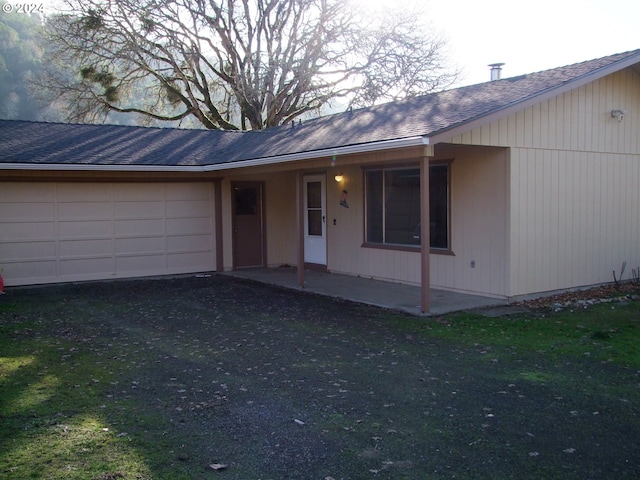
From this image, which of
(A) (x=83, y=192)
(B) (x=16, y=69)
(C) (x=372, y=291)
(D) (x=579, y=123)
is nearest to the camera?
(D) (x=579, y=123)

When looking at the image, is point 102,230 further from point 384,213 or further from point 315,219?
point 384,213

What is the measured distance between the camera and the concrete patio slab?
9.02 meters

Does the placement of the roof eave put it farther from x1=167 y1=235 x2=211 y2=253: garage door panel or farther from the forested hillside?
the forested hillside

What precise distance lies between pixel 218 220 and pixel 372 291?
461 centimetres

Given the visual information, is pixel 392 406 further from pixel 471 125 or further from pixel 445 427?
pixel 471 125

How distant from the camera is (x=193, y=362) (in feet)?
20.8

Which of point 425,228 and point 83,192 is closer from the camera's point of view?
point 425,228

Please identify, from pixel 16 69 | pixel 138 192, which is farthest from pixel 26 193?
pixel 16 69

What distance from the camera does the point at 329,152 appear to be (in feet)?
30.9

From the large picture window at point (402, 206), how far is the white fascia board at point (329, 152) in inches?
73.1

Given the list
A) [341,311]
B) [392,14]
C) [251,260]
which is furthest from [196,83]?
[341,311]

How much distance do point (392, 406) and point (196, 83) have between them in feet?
77.5

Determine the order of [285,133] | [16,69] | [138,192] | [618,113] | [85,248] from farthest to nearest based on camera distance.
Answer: [16,69]
[285,133]
[138,192]
[85,248]
[618,113]

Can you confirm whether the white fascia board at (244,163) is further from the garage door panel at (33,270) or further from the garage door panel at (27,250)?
the garage door panel at (33,270)
